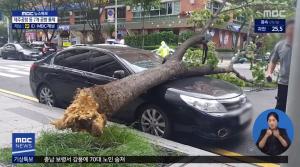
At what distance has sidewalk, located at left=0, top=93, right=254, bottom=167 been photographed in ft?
11.8

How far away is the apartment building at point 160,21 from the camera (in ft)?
8.97

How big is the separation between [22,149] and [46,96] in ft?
4.66

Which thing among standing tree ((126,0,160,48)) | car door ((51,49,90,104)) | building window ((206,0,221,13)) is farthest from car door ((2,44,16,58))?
building window ((206,0,221,13))

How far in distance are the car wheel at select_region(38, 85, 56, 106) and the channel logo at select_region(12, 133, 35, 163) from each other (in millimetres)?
1228

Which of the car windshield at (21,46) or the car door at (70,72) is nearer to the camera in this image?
the car windshield at (21,46)

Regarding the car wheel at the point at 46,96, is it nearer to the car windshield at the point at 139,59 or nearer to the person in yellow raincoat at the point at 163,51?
the car windshield at the point at 139,59

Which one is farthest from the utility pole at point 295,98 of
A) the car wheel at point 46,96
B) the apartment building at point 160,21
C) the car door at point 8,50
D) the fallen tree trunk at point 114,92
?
the car wheel at point 46,96

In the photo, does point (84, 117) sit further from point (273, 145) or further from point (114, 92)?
point (273, 145)

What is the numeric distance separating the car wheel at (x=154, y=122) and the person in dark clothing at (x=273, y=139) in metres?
1.20

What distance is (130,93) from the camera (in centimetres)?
352

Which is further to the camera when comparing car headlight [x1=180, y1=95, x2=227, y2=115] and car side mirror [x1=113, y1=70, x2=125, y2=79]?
car side mirror [x1=113, y1=70, x2=125, y2=79]

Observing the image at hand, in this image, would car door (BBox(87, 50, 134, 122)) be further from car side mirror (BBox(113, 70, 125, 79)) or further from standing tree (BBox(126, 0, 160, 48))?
standing tree (BBox(126, 0, 160, 48))

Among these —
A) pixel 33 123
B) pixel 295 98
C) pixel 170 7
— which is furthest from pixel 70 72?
pixel 295 98

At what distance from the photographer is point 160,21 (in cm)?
275
